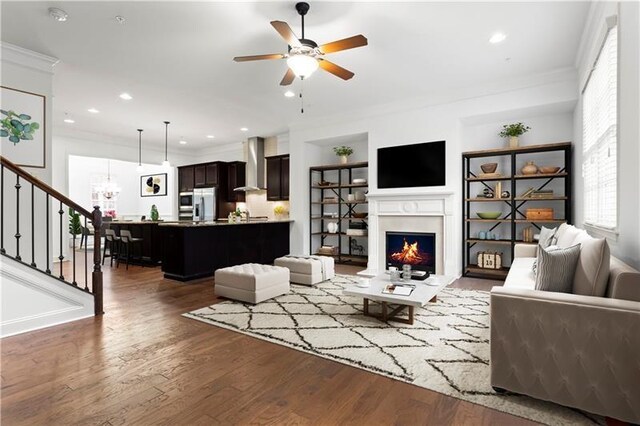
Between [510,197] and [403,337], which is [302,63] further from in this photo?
[510,197]

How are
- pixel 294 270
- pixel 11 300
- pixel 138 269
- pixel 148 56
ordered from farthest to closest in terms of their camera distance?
1. pixel 138 269
2. pixel 294 270
3. pixel 148 56
4. pixel 11 300

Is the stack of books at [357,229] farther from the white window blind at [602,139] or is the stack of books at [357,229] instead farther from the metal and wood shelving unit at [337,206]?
the white window blind at [602,139]

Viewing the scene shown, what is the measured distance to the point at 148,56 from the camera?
401 cm

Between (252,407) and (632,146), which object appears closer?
(252,407)

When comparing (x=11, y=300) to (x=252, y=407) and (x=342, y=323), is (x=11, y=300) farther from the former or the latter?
(x=342, y=323)

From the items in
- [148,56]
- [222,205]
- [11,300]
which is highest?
[148,56]

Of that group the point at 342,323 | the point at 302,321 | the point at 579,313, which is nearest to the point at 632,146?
the point at 579,313

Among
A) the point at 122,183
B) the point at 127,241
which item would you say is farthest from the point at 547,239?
the point at 122,183

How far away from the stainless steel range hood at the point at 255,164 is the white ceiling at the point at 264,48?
236cm

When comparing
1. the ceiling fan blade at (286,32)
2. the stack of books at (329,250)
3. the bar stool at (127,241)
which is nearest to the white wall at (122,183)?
the bar stool at (127,241)

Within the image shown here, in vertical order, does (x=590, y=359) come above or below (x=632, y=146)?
below

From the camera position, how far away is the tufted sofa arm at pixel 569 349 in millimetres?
1632

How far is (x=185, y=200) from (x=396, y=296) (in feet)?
26.5

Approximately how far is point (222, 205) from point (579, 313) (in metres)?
8.16
